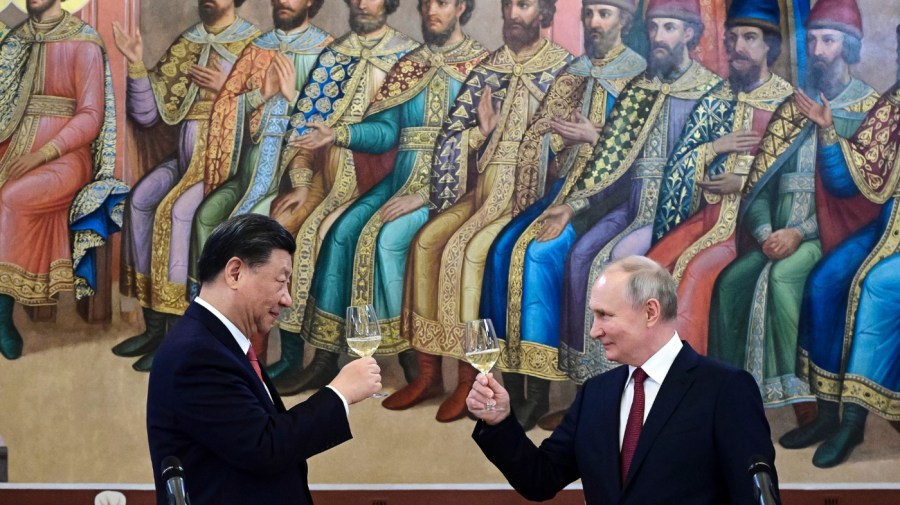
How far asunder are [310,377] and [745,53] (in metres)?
3.10

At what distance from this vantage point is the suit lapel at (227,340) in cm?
285

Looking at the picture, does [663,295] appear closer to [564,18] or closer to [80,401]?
[564,18]


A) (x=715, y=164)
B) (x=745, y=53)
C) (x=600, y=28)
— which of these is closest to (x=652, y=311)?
(x=715, y=164)

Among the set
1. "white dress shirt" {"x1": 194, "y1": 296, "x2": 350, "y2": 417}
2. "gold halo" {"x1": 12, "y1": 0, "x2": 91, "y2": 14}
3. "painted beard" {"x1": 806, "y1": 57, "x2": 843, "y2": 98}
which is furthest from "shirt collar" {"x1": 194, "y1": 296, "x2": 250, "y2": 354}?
"painted beard" {"x1": 806, "y1": 57, "x2": 843, "y2": 98}

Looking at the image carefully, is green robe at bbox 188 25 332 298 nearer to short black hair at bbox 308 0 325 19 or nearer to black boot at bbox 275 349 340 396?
short black hair at bbox 308 0 325 19

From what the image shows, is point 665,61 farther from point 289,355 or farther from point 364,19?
point 289,355

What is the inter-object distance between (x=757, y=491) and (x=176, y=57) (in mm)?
4943

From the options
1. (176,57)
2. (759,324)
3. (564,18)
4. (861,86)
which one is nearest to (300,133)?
(176,57)

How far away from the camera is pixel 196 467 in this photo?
279 cm

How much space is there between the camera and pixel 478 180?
616 centimetres

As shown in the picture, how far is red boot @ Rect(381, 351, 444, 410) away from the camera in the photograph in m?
6.04

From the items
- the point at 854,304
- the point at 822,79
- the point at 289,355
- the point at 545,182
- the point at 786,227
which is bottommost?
A: the point at 289,355

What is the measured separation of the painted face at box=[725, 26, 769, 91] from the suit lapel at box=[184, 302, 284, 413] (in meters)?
4.12

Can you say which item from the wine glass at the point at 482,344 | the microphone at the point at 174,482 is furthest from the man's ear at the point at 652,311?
the microphone at the point at 174,482
